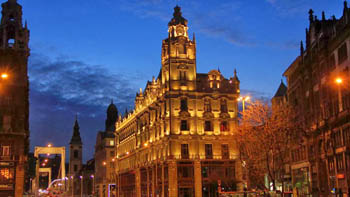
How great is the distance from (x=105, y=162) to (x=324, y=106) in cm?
9111

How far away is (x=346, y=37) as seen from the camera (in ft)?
149

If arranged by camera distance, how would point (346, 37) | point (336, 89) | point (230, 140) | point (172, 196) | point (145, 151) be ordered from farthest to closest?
point (145, 151)
point (230, 140)
point (172, 196)
point (336, 89)
point (346, 37)

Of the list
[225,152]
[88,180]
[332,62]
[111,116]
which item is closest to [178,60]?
[225,152]

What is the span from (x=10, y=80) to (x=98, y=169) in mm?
84140

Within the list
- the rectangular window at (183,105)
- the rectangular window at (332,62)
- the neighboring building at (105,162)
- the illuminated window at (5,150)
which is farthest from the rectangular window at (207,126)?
the neighboring building at (105,162)

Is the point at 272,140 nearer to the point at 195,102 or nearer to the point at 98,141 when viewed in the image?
the point at 195,102

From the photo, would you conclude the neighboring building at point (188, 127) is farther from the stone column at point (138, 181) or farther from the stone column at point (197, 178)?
the stone column at point (138, 181)

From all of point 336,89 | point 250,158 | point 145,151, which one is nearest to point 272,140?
point 250,158

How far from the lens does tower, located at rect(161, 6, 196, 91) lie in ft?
270

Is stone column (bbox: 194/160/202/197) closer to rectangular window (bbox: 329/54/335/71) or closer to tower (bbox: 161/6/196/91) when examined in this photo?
tower (bbox: 161/6/196/91)

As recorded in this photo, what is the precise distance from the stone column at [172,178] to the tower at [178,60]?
559 inches

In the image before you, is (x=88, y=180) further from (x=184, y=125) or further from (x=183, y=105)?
(x=183, y=105)

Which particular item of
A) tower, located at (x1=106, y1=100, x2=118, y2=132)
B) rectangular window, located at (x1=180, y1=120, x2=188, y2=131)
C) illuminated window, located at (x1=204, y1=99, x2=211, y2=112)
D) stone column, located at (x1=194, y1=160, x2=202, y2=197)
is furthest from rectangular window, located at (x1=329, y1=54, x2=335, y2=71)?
tower, located at (x1=106, y1=100, x2=118, y2=132)

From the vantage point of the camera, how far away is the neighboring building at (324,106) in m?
46.3
